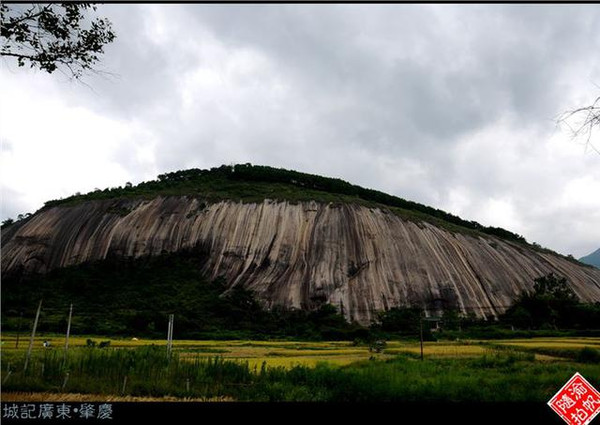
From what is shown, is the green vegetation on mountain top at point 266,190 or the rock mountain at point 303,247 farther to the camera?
the green vegetation on mountain top at point 266,190

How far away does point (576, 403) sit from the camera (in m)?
7.75

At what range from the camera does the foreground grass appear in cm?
1510

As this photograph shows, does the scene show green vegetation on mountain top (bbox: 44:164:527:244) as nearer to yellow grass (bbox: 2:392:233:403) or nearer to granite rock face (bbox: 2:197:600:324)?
granite rock face (bbox: 2:197:600:324)

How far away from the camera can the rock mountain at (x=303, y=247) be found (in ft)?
178

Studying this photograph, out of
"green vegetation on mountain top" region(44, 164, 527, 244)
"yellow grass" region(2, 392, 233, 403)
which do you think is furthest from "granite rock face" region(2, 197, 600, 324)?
"yellow grass" region(2, 392, 233, 403)

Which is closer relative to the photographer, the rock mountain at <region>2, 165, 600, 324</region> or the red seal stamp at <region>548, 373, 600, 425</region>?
the red seal stamp at <region>548, 373, 600, 425</region>

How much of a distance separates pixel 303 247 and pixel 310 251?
1.17 metres

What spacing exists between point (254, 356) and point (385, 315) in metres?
25.5

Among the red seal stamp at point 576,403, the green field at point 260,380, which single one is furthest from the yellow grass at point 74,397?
the red seal stamp at point 576,403

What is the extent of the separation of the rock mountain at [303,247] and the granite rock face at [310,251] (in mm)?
140

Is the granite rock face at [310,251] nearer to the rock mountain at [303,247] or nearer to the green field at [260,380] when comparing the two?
the rock mountain at [303,247]

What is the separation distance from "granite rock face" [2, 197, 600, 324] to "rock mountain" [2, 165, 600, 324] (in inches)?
5.5

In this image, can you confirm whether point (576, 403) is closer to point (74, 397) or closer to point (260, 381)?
point (260, 381)

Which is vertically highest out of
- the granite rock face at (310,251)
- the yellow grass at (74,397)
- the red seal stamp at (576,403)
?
the granite rock face at (310,251)
